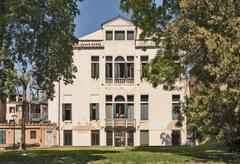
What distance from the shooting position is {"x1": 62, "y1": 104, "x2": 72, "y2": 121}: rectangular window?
235 ft

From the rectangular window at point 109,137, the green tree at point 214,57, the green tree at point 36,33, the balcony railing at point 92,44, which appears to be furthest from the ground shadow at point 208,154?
the balcony railing at point 92,44

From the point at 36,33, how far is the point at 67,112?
45.8 m

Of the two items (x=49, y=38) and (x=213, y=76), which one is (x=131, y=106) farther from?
(x=213, y=76)

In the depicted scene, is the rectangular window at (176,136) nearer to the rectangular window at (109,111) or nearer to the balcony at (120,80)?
the rectangular window at (109,111)

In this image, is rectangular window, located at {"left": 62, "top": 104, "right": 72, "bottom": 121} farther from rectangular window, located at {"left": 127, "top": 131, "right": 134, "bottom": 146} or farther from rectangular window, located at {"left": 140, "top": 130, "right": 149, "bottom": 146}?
rectangular window, located at {"left": 140, "top": 130, "right": 149, "bottom": 146}

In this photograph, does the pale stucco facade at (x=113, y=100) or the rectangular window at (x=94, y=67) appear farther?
the rectangular window at (x=94, y=67)

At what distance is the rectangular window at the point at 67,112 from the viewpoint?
71.6m

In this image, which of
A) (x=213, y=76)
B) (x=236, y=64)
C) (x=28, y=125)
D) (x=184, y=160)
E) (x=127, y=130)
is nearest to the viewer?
(x=236, y=64)

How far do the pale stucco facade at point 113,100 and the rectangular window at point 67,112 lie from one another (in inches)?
10.6

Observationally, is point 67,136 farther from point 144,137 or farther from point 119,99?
point 144,137

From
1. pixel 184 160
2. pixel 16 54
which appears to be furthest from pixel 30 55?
pixel 184 160

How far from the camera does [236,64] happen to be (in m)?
17.2

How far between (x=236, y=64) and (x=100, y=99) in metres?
54.5

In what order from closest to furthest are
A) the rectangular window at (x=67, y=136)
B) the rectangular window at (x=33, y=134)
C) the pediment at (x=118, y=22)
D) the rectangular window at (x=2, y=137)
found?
the pediment at (x=118, y=22), the rectangular window at (x=67, y=136), the rectangular window at (x=2, y=137), the rectangular window at (x=33, y=134)
